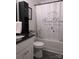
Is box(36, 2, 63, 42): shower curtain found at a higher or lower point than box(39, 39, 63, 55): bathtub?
higher

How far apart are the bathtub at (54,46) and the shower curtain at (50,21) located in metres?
0.11

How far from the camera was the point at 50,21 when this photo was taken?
2.58 meters

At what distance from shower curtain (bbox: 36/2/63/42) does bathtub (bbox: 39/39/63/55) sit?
4.5 inches

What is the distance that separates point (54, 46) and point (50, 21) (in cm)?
94

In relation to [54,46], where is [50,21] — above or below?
above

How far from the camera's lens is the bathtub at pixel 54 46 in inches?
97.2

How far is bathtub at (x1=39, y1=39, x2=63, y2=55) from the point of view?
2.47 m

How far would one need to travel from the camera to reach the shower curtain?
7.95ft

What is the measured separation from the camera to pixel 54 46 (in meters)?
2.58

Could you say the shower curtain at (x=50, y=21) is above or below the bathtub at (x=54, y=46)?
above
